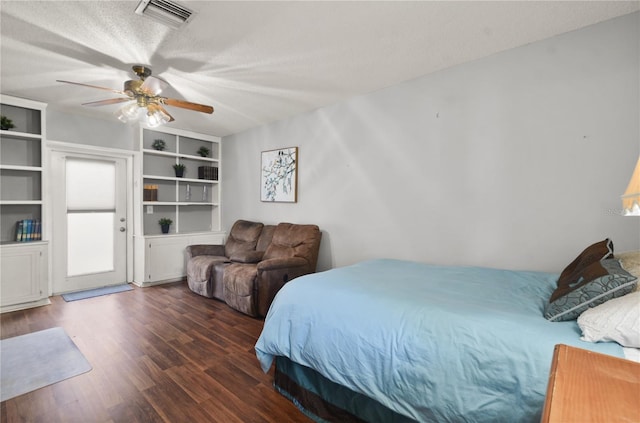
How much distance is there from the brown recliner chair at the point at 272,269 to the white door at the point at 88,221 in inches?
81.8

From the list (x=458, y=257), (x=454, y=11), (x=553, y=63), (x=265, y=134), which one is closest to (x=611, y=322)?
(x=458, y=257)

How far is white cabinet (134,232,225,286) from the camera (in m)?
4.54

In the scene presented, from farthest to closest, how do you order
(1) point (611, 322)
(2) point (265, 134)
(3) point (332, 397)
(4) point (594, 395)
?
1. (2) point (265, 134)
2. (3) point (332, 397)
3. (1) point (611, 322)
4. (4) point (594, 395)

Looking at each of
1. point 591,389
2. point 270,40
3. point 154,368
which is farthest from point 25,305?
point 591,389

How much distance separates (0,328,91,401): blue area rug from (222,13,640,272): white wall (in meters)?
2.59

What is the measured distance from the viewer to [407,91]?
310 centimetres

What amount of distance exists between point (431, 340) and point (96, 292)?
4.62m

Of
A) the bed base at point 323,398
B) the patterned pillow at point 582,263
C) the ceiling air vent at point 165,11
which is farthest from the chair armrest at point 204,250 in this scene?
the patterned pillow at point 582,263

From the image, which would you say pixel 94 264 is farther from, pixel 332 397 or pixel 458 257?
pixel 458 257

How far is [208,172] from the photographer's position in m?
5.40

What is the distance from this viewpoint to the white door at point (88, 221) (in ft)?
13.6

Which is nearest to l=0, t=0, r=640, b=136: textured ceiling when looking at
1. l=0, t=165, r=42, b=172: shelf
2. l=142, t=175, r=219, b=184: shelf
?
l=0, t=165, r=42, b=172: shelf

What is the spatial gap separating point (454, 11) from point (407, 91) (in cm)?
113

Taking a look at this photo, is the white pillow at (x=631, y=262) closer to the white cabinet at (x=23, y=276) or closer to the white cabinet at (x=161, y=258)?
the white cabinet at (x=161, y=258)
